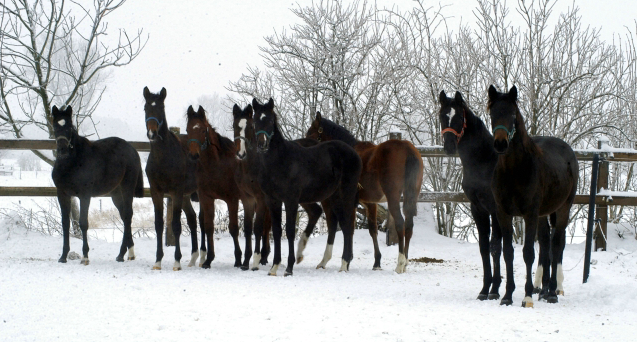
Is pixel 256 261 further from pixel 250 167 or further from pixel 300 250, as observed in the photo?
pixel 250 167

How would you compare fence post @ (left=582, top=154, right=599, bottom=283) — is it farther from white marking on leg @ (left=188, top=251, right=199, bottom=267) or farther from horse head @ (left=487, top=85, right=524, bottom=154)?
white marking on leg @ (left=188, top=251, right=199, bottom=267)

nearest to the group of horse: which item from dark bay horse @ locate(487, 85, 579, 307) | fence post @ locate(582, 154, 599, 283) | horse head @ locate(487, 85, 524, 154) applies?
dark bay horse @ locate(487, 85, 579, 307)

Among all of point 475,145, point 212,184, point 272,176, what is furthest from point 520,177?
point 212,184

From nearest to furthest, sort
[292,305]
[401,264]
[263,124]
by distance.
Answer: [292,305], [263,124], [401,264]

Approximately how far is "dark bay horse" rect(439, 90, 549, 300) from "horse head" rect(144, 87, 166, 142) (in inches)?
141

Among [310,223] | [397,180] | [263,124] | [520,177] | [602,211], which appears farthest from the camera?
[602,211]

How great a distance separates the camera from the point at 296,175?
6.76m

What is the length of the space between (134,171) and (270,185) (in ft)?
8.22

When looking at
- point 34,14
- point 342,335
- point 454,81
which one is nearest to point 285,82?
point 454,81

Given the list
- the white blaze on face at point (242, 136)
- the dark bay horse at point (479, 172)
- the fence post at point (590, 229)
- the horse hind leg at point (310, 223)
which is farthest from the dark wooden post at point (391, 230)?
the dark bay horse at point (479, 172)

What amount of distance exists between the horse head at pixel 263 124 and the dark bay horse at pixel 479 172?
6.98ft

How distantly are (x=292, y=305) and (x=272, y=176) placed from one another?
2368 mm

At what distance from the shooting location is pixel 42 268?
6379 millimetres

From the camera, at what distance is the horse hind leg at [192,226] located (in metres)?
7.46
